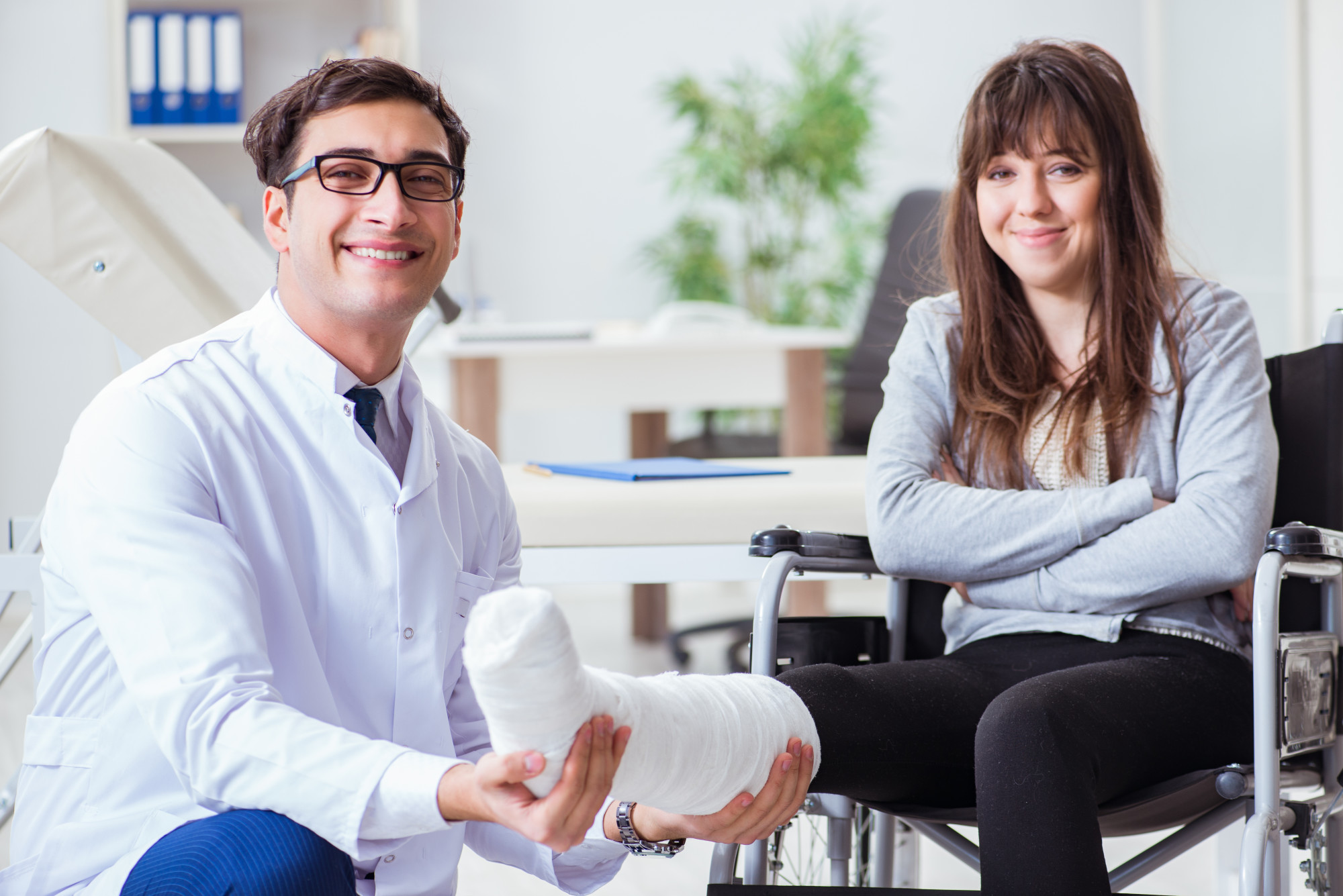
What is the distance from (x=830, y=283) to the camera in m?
4.65

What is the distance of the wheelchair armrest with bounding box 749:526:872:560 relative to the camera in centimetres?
126

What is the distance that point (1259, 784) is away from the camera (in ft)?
3.53

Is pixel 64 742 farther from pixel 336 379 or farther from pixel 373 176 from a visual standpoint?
pixel 373 176

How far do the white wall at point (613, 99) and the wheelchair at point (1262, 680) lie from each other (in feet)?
11.5

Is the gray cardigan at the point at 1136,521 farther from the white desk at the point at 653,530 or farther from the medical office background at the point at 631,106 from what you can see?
the medical office background at the point at 631,106

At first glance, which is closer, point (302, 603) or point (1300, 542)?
point (302, 603)

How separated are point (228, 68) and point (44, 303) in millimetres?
890

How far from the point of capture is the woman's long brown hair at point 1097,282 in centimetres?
135

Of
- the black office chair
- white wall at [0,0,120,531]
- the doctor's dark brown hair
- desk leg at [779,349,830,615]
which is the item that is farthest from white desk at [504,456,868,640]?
white wall at [0,0,120,531]

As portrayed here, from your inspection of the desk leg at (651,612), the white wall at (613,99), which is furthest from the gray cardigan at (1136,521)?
the white wall at (613,99)

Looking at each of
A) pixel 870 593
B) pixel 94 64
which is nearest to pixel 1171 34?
pixel 870 593

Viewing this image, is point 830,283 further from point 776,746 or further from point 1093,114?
point 776,746

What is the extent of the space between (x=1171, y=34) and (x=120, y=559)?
4.73 m

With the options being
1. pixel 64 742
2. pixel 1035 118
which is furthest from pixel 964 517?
pixel 64 742
